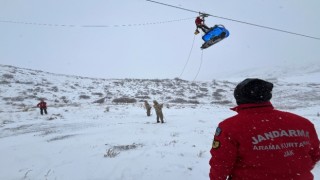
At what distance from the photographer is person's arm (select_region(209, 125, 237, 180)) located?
251 centimetres

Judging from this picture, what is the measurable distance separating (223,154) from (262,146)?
14.3 inches

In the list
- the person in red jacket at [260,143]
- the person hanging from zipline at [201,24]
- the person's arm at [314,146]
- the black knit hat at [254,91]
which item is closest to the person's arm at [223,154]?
the person in red jacket at [260,143]

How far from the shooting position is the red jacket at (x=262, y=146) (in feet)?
8.04

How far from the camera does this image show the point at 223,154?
254 centimetres

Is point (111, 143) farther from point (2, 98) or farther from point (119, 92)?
point (119, 92)

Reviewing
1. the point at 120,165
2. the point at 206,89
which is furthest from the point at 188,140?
the point at 206,89

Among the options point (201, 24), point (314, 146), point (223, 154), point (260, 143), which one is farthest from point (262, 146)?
point (201, 24)

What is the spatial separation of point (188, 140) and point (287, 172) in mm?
7589

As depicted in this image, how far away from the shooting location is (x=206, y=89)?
47625 mm

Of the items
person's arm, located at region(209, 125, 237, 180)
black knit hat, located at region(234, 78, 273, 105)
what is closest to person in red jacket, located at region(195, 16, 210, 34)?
black knit hat, located at region(234, 78, 273, 105)

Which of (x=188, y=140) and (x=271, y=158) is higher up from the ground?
(x=271, y=158)

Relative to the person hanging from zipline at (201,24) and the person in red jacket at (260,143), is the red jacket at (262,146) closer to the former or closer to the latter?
the person in red jacket at (260,143)

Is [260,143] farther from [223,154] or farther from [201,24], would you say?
[201,24]

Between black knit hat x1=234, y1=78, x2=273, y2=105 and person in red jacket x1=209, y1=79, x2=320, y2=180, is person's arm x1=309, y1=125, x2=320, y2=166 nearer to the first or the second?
person in red jacket x1=209, y1=79, x2=320, y2=180
